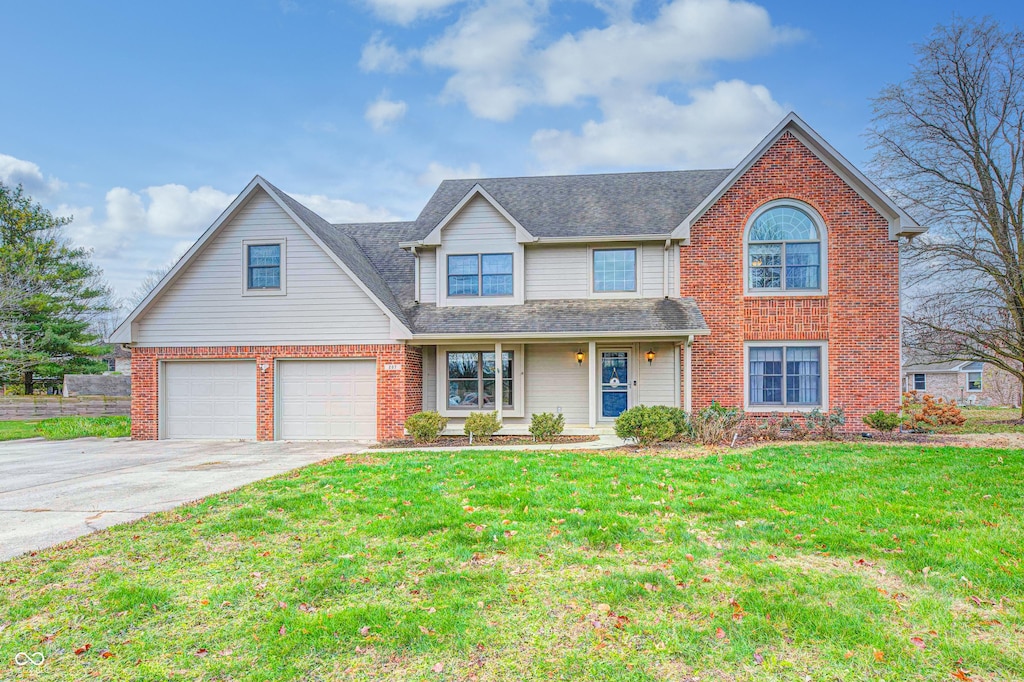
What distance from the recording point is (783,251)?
14.7m

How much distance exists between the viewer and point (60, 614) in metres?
4.02

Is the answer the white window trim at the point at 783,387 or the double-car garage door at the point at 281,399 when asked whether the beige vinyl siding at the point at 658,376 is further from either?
the double-car garage door at the point at 281,399

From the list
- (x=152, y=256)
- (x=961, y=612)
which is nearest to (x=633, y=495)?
(x=961, y=612)

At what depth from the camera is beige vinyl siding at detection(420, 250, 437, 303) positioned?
1608cm

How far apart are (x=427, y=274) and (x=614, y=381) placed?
6.15m

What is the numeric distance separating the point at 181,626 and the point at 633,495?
199 inches

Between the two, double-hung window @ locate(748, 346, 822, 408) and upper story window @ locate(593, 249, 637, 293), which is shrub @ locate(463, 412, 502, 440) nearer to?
upper story window @ locate(593, 249, 637, 293)

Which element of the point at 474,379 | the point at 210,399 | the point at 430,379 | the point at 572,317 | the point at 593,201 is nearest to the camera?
the point at 572,317

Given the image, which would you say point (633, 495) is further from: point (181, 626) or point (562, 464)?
point (181, 626)

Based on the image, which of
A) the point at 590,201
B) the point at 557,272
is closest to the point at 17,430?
the point at 557,272

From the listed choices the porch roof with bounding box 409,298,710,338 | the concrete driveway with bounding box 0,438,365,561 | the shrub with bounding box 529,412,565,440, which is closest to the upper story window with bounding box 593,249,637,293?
the porch roof with bounding box 409,298,710,338

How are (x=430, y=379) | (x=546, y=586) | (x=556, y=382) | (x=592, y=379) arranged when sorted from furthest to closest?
(x=430, y=379) → (x=556, y=382) → (x=592, y=379) → (x=546, y=586)

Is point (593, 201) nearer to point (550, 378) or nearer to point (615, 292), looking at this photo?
point (615, 292)

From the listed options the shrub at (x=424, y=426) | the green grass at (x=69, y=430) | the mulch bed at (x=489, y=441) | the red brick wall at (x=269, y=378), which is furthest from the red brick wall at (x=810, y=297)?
the green grass at (x=69, y=430)
